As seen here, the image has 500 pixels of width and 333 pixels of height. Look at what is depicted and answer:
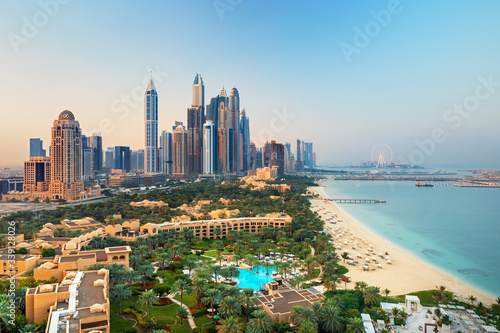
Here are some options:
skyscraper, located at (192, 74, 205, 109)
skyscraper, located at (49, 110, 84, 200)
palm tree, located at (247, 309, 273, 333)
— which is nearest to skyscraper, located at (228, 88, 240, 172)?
skyscraper, located at (192, 74, 205, 109)

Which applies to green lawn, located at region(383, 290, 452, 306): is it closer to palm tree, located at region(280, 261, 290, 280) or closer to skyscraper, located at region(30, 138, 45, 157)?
palm tree, located at region(280, 261, 290, 280)

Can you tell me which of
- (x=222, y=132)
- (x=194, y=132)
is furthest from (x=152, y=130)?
(x=222, y=132)

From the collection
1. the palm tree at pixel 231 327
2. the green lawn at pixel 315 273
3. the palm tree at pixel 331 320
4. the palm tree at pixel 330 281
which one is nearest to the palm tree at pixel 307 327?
the palm tree at pixel 331 320

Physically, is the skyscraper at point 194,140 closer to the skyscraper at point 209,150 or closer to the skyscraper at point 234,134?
the skyscraper at point 209,150

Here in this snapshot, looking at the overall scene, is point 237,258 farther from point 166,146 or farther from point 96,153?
point 166,146

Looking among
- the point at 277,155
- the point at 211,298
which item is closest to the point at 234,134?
the point at 277,155
